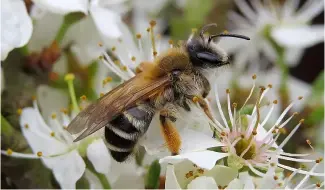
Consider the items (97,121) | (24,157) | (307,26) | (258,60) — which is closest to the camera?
(97,121)

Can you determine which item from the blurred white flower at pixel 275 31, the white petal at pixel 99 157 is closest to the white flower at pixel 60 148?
the white petal at pixel 99 157

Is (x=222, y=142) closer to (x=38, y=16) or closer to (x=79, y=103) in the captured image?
(x=79, y=103)

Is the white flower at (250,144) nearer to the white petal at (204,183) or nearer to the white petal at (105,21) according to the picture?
the white petal at (204,183)

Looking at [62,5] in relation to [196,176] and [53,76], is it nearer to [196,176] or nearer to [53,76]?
[53,76]

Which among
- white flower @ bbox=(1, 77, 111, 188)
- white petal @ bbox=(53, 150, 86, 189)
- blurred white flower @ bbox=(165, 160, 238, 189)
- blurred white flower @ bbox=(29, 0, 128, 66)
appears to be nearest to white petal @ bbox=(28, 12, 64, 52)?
blurred white flower @ bbox=(29, 0, 128, 66)

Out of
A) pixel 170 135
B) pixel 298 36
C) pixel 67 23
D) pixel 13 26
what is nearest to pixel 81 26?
pixel 67 23

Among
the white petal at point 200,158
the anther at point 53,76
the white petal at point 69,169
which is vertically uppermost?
the anther at point 53,76

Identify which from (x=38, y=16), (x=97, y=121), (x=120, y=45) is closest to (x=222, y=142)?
(x=97, y=121)

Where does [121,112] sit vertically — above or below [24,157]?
above
